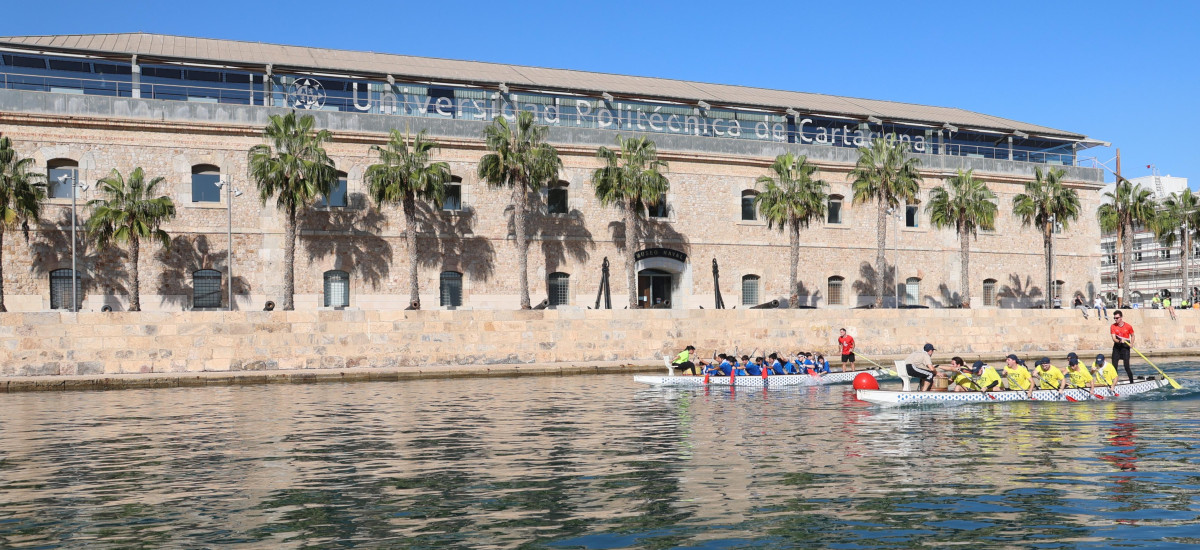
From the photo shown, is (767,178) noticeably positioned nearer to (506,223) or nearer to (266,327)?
(506,223)

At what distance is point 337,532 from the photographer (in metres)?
10.3

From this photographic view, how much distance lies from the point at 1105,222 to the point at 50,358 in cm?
5072

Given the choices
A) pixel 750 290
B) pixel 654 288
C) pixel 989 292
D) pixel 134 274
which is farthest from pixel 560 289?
pixel 989 292

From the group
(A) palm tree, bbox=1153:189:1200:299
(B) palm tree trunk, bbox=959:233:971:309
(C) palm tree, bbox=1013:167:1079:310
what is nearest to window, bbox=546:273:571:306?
(B) palm tree trunk, bbox=959:233:971:309

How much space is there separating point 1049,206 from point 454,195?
2944 cm

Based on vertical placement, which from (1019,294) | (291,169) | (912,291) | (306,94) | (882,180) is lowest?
(1019,294)

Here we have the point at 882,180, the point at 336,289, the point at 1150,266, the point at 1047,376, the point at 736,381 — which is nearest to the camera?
the point at 1047,376

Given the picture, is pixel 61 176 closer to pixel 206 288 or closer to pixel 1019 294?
pixel 206 288

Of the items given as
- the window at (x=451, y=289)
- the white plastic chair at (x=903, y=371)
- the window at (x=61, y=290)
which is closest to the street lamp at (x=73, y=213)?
the window at (x=61, y=290)

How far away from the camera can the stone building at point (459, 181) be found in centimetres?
3953

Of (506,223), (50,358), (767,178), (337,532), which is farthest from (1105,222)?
(337,532)

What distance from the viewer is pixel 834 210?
5134 centimetres

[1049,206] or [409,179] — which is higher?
[409,179]

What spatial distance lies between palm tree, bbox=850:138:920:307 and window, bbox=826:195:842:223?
3484mm
